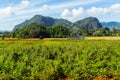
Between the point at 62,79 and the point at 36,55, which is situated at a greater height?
the point at 36,55

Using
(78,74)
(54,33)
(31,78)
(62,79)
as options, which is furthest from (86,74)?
(54,33)

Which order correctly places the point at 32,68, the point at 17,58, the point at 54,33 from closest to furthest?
the point at 32,68 < the point at 17,58 < the point at 54,33

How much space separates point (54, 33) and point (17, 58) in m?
82.0

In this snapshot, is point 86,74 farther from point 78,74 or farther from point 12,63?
point 12,63

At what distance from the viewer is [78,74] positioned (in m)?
15.5

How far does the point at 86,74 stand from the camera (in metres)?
15.5

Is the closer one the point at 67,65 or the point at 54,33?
the point at 67,65

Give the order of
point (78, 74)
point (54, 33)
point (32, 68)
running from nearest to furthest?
1. point (78, 74)
2. point (32, 68)
3. point (54, 33)

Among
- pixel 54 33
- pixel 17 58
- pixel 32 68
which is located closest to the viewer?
pixel 32 68

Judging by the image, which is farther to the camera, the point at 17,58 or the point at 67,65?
the point at 17,58

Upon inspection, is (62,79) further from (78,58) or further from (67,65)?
(78,58)

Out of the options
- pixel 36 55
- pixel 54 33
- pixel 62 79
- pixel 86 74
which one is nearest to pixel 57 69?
pixel 62 79

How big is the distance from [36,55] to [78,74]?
4192mm

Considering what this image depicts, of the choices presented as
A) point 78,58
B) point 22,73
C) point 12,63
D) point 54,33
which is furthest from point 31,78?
point 54,33
